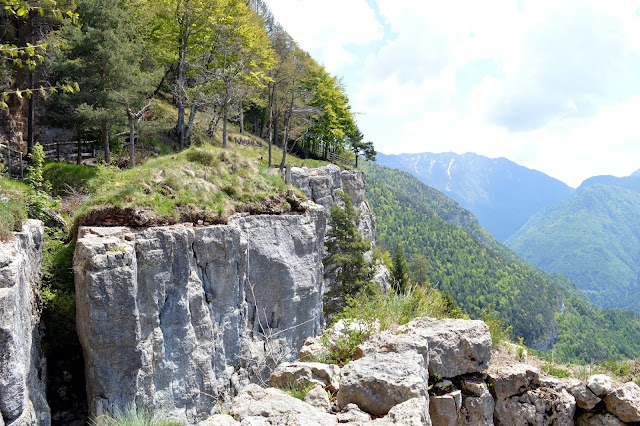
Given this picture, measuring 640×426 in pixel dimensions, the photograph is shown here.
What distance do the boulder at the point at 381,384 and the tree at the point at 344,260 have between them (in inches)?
691

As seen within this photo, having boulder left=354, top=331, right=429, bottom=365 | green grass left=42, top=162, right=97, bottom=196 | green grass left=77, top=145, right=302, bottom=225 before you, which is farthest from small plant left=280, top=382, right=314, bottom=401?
green grass left=42, top=162, right=97, bottom=196

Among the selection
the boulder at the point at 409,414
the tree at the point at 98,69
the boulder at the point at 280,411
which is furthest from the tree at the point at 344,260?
the boulder at the point at 409,414

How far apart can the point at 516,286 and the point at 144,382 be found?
401 ft

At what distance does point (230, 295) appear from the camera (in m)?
13.1

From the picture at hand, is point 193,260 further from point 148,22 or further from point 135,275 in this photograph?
point 148,22

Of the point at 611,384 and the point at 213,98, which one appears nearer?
the point at 611,384

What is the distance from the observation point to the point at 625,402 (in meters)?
6.44

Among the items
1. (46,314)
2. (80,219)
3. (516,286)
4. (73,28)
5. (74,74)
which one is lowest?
(516,286)

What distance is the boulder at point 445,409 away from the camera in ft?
21.0

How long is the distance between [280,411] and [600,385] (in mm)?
5866

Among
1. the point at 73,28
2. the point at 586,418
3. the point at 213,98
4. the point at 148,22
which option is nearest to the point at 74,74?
the point at 73,28

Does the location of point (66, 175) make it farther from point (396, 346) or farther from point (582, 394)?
point (582, 394)

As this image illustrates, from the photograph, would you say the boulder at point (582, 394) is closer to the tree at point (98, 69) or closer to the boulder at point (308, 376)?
the boulder at point (308, 376)

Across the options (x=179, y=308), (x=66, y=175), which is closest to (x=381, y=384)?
(x=179, y=308)
